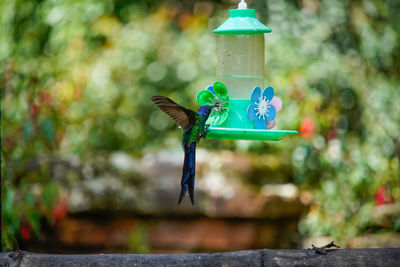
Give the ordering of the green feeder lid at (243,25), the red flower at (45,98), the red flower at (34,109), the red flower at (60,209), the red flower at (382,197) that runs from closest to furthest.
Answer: the green feeder lid at (243,25)
the red flower at (34,109)
the red flower at (45,98)
the red flower at (60,209)
the red flower at (382,197)

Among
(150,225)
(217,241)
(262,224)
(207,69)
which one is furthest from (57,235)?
(207,69)

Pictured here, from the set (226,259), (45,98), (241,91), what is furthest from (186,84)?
(226,259)

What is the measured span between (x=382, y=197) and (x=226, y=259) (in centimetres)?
297

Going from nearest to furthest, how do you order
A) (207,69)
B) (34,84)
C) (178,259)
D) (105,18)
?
(178,259), (34,84), (207,69), (105,18)

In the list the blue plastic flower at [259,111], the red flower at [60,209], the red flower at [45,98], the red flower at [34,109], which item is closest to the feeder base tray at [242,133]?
the blue plastic flower at [259,111]

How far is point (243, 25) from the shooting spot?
278 centimetres

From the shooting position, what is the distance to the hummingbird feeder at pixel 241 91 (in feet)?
8.72

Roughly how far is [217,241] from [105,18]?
289 centimetres

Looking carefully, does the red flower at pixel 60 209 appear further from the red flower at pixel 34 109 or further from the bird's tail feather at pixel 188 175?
the bird's tail feather at pixel 188 175

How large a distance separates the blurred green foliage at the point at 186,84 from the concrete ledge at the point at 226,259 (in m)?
1.66

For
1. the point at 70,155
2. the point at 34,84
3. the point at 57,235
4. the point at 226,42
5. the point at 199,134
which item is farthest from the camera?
the point at 70,155

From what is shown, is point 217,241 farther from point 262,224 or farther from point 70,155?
point 70,155

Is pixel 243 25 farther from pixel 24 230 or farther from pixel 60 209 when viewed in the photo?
pixel 60 209

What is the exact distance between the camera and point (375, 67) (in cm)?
571
